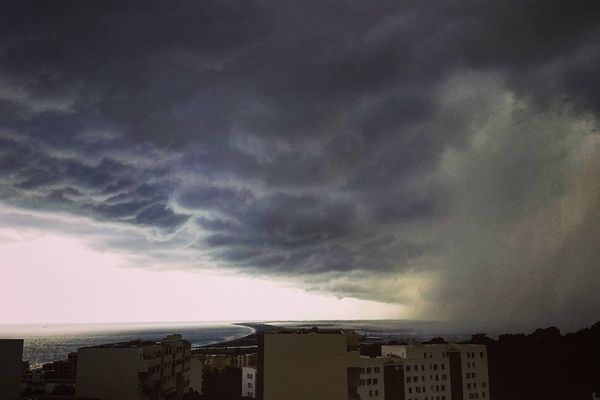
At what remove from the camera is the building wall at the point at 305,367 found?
1359 inches

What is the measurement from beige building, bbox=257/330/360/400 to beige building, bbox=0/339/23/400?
22.9 metres

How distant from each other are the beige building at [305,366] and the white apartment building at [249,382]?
65819 millimetres

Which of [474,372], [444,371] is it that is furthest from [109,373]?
[474,372]

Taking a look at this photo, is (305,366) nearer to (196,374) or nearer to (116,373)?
(116,373)

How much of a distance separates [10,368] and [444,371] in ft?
236

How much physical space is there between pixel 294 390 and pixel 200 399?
47748mm

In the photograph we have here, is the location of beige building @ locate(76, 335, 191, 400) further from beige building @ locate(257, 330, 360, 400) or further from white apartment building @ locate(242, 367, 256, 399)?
white apartment building @ locate(242, 367, 256, 399)

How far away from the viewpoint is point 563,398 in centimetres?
9044

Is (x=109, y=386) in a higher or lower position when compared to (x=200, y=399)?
higher

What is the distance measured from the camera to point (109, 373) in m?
52.9

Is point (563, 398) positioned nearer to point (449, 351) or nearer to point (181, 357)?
point (449, 351)

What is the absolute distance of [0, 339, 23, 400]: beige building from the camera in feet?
139

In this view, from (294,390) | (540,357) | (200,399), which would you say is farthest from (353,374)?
(540,357)

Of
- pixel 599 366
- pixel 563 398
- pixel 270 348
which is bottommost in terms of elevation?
pixel 563 398
